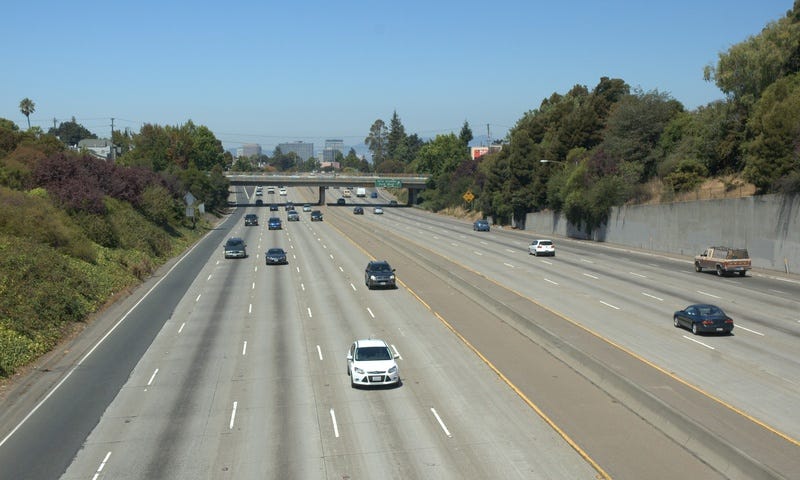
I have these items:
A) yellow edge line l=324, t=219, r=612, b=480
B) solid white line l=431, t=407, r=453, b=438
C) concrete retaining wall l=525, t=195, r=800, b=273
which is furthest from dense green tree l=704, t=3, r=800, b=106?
solid white line l=431, t=407, r=453, b=438

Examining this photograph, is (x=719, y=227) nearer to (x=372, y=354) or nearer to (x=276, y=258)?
(x=276, y=258)

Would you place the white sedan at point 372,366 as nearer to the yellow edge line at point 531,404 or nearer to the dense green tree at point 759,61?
the yellow edge line at point 531,404

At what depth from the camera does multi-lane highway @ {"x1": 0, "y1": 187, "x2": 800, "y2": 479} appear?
18.5 metres

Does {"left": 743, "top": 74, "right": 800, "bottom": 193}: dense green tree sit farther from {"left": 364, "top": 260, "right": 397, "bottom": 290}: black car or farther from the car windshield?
the car windshield

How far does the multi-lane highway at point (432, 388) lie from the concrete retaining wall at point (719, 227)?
4.36m

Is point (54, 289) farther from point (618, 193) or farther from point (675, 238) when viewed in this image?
point (618, 193)

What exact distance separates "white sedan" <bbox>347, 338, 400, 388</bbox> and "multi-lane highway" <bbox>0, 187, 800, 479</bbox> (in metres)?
0.40

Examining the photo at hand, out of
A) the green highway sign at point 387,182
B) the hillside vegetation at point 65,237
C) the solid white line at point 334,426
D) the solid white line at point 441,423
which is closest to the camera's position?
the solid white line at point 441,423

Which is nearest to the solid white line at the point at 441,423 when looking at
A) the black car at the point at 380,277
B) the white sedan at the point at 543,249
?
the black car at the point at 380,277

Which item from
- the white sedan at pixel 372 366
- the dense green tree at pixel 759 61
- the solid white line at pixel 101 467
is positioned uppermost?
the dense green tree at pixel 759 61

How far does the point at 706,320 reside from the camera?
31.9m

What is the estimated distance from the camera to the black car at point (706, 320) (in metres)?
31.9

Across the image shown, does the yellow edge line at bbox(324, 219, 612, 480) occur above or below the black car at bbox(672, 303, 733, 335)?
below

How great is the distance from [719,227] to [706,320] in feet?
99.2
